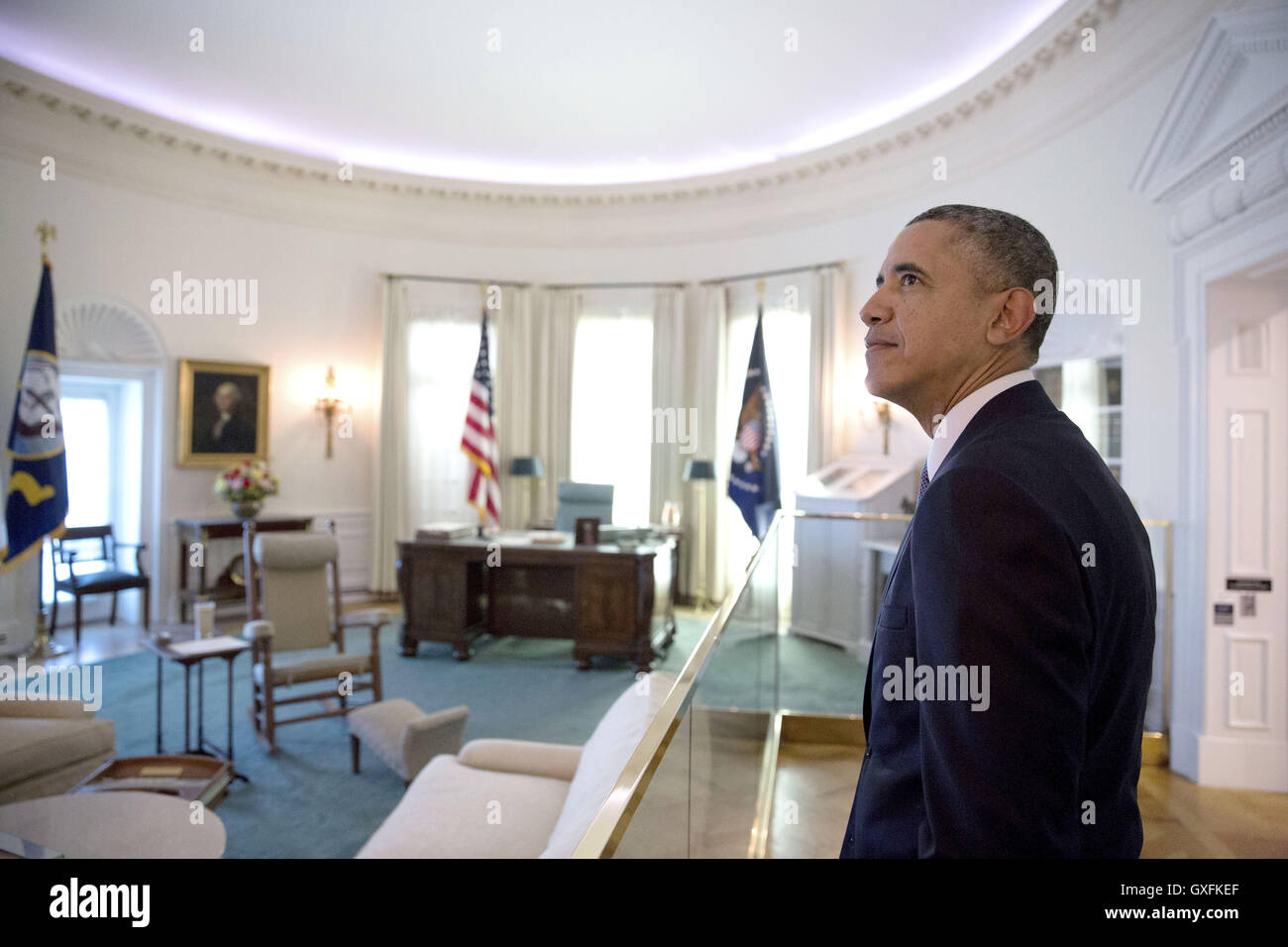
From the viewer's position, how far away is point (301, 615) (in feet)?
17.4

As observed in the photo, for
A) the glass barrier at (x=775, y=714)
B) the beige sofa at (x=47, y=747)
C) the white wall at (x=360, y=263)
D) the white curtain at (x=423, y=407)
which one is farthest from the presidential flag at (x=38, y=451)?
the glass barrier at (x=775, y=714)

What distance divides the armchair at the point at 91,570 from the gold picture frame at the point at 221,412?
1.04 meters

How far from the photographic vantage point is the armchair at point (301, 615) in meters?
Result: 4.81

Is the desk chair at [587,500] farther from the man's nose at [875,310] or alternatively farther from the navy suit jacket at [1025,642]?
the navy suit jacket at [1025,642]

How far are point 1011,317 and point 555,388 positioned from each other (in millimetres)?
8472

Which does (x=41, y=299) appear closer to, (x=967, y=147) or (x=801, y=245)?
(x=801, y=245)

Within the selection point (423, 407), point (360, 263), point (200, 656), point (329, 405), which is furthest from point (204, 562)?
point (200, 656)

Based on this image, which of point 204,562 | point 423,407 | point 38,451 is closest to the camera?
point 38,451

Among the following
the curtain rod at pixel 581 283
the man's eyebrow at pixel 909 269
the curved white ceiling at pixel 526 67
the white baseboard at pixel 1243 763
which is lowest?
the white baseboard at pixel 1243 763

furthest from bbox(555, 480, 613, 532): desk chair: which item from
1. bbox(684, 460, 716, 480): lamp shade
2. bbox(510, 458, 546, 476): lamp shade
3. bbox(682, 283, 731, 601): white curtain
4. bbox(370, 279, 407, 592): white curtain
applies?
bbox(370, 279, 407, 592): white curtain

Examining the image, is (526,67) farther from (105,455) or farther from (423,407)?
(105,455)

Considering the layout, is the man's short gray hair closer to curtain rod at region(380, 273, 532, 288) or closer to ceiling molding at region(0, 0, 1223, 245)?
ceiling molding at region(0, 0, 1223, 245)

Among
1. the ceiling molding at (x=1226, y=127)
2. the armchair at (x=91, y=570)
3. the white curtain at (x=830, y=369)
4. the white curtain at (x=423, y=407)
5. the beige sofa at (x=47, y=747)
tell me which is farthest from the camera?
the white curtain at (x=423, y=407)

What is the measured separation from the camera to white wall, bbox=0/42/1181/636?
495cm
